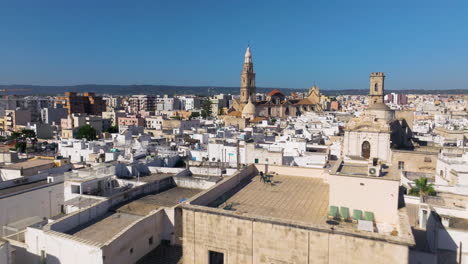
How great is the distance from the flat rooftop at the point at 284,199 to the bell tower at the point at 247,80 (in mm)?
67108

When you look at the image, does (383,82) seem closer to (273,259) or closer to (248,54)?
(248,54)

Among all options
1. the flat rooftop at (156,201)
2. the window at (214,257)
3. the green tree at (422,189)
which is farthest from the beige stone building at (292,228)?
the green tree at (422,189)

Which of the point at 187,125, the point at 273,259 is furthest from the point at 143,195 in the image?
the point at 187,125

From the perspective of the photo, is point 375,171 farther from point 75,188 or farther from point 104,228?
point 75,188

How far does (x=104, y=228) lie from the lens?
1066cm

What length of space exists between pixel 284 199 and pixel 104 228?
5.77 m

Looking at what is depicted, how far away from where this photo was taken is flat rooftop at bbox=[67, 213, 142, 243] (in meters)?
10.1

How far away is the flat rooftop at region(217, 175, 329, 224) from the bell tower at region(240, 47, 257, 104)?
6711cm

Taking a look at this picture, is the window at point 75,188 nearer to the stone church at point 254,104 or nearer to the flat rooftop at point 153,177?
the flat rooftop at point 153,177

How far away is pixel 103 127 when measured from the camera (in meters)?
65.8

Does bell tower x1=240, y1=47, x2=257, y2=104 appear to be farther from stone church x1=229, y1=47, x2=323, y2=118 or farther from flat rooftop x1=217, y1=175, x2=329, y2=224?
flat rooftop x1=217, y1=175, x2=329, y2=224

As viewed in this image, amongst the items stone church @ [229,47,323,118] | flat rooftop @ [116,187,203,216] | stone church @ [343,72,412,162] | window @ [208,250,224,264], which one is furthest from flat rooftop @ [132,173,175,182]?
stone church @ [229,47,323,118]

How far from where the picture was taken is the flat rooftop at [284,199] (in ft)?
29.0

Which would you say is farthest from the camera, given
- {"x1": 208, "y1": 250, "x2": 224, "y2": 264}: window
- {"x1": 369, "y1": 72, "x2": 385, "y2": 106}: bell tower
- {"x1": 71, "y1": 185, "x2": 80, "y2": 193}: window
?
{"x1": 369, "y1": 72, "x2": 385, "y2": 106}: bell tower
